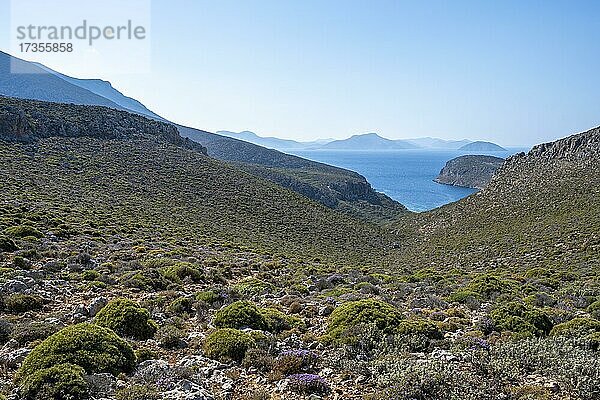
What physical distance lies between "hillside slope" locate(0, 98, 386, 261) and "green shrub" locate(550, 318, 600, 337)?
21528mm

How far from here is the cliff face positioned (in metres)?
43.8

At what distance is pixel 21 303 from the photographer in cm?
968

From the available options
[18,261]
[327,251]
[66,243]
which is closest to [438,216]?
[327,251]

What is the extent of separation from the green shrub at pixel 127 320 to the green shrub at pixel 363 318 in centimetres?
377

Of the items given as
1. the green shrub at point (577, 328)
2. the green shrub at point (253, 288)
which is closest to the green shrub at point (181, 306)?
the green shrub at point (253, 288)

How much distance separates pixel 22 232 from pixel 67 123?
1441 inches

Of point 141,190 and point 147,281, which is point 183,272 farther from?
point 141,190

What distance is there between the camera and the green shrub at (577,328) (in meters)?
8.91

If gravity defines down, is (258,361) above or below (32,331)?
below

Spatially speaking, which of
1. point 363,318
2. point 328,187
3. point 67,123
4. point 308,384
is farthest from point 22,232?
point 328,187

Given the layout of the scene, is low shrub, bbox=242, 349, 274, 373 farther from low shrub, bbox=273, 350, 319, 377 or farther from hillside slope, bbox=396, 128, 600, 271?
hillside slope, bbox=396, 128, 600, 271

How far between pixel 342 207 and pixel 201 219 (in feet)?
151

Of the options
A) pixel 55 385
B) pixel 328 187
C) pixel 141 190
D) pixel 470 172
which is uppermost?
pixel 470 172

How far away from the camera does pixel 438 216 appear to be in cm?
5425
